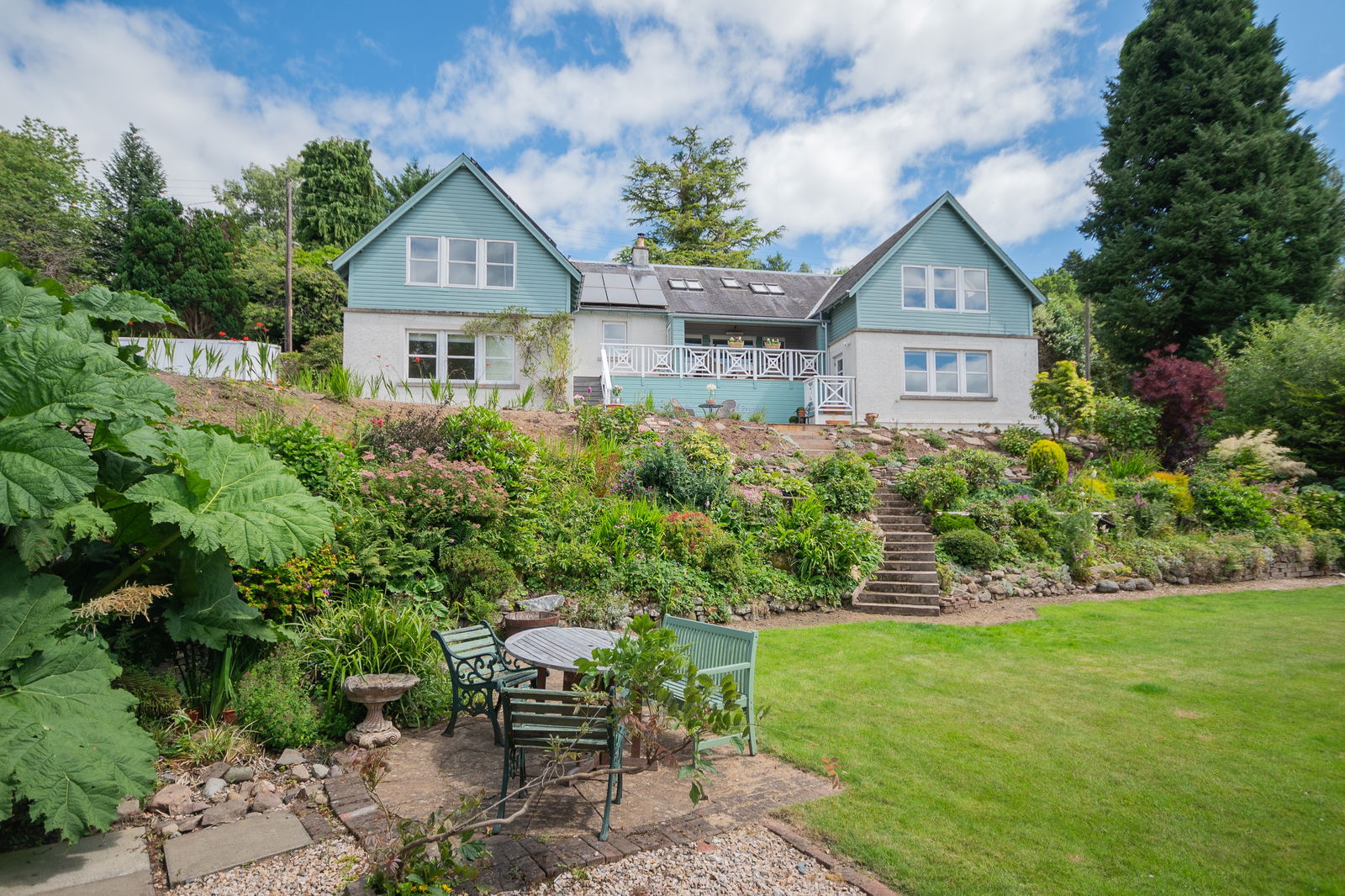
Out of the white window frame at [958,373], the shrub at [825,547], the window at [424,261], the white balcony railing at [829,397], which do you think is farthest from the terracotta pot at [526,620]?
the white window frame at [958,373]

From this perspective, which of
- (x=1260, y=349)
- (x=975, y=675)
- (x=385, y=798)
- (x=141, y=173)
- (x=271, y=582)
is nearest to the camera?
(x=385, y=798)

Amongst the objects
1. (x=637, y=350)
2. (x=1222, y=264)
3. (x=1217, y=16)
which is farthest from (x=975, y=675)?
(x=1217, y=16)

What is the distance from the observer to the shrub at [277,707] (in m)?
5.05

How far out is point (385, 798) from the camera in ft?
14.5

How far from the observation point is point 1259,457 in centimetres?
1584

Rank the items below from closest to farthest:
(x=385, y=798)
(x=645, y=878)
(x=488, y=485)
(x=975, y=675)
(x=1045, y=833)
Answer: (x=645, y=878)
(x=1045, y=833)
(x=385, y=798)
(x=975, y=675)
(x=488, y=485)

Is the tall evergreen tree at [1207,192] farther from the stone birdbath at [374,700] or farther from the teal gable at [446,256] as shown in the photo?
the stone birdbath at [374,700]

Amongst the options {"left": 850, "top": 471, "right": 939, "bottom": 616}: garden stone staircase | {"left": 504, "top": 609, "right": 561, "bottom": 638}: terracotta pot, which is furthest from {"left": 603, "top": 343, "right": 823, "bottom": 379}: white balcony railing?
{"left": 504, "top": 609, "right": 561, "bottom": 638}: terracotta pot

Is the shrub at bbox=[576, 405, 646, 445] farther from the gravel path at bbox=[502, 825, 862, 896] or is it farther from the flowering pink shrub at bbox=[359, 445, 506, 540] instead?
the gravel path at bbox=[502, 825, 862, 896]

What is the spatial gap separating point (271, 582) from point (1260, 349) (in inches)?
912

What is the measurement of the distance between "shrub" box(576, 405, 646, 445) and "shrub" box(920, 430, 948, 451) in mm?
8395

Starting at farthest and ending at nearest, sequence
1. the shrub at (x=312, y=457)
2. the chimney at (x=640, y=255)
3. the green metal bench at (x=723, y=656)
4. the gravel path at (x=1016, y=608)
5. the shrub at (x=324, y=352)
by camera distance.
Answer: the chimney at (x=640, y=255), the shrub at (x=324, y=352), the gravel path at (x=1016, y=608), the shrub at (x=312, y=457), the green metal bench at (x=723, y=656)

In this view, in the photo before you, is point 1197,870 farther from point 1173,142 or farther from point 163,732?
point 1173,142

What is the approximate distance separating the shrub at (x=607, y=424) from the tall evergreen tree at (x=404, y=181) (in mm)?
32097
